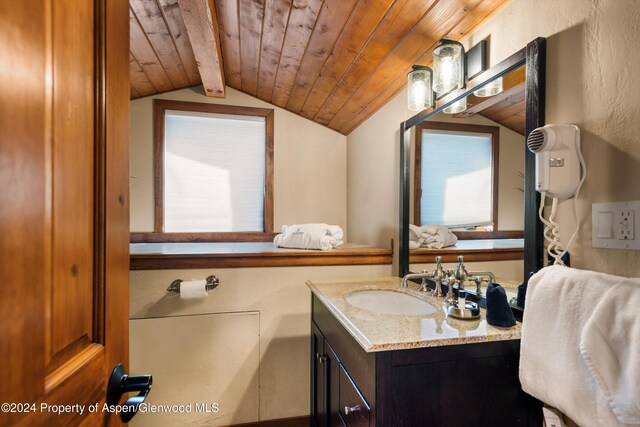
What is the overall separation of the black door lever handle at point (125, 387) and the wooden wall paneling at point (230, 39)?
1558mm

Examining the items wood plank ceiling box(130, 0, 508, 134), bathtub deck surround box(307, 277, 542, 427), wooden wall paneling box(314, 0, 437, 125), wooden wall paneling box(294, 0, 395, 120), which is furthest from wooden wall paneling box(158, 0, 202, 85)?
bathtub deck surround box(307, 277, 542, 427)

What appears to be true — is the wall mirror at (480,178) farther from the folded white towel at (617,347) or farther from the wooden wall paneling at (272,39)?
the wooden wall paneling at (272,39)

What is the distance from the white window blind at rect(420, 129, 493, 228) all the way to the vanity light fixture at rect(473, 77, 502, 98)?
15cm

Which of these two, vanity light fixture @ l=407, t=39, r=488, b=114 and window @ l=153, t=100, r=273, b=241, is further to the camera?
window @ l=153, t=100, r=273, b=241

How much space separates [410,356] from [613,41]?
3.16 ft

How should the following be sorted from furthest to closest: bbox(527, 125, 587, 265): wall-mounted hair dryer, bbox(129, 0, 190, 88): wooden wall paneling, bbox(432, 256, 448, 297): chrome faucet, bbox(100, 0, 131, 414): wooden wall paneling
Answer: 1. bbox(129, 0, 190, 88): wooden wall paneling
2. bbox(432, 256, 448, 297): chrome faucet
3. bbox(527, 125, 587, 265): wall-mounted hair dryer
4. bbox(100, 0, 131, 414): wooden wall paneling

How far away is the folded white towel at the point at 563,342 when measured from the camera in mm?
664

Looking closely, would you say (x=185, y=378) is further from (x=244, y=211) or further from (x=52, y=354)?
(x=52, y=354)

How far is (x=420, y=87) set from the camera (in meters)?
1.48

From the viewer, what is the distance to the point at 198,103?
251cm

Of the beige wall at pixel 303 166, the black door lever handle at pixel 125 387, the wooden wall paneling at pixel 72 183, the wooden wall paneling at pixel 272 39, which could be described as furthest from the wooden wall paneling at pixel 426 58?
the black door lever handle at pixel 125 387

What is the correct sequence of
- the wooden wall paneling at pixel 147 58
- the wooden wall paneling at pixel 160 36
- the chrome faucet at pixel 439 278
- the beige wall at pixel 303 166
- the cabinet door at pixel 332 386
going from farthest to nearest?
1. the beige wall at pixel 303 166
2. the wooden wall paneling at pixel 147 58
3. the wooden wall paneling at pixel 160 36
4. the chrome faucet at pixel 439 278
5. the cabinet door at pixel 332 386

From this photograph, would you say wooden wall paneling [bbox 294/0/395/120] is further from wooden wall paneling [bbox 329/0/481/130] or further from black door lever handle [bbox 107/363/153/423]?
black door lever handle [bbox 107/363/153/423]

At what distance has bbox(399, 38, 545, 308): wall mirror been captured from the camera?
99 cm
